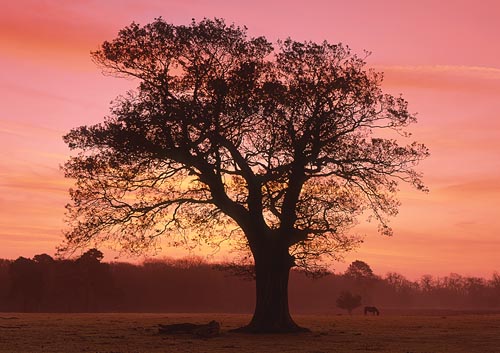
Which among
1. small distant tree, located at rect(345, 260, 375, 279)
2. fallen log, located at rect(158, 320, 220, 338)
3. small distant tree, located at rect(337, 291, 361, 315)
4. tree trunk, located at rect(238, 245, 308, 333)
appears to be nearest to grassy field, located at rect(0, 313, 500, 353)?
fallen log, located at rect(158, 320, 220, 338)

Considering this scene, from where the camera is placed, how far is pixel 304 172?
46219 mm

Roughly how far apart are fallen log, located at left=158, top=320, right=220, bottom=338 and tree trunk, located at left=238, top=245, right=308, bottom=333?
11.3ft

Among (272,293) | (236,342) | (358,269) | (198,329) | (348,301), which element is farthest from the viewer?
(358,269)

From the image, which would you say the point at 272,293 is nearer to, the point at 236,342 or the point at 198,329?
the point at 198,329

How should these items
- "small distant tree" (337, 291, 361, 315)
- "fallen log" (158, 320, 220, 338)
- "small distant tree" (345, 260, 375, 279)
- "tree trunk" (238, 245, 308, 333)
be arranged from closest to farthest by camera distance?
"fallen log" (158, 320, 220, 338), "tree trunk" (238, 245, 308, 333), "small distant tree" (337, 291, 361, 315), "small distant tree" (345, 260, 375, 279)

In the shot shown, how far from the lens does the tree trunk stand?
45.8m

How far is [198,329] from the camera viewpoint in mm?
42969

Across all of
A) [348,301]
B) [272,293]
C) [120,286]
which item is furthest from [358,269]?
[272,293]

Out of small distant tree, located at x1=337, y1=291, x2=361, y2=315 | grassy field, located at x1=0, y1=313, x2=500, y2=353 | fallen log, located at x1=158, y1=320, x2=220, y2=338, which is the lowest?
grassy field, located at x1=0, y1=313, x2=500, y2=353

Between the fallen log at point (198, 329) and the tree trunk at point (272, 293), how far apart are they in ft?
11.3

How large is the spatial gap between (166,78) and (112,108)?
420cm

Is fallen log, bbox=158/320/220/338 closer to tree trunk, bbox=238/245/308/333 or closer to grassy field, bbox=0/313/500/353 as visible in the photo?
grassy field, bbox=0/313/500/353

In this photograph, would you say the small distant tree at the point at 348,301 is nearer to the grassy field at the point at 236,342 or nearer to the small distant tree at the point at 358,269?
the small distant tree at the point at 358,269

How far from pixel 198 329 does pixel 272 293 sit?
6.12 meters
